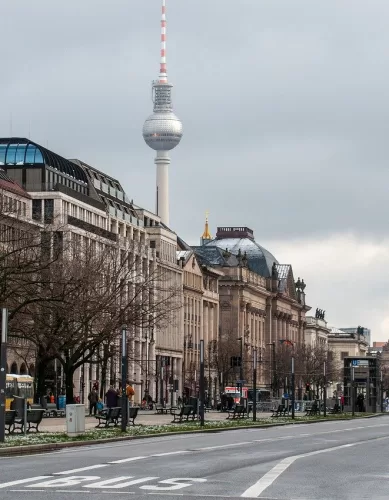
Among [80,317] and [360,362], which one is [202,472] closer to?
[80,317]

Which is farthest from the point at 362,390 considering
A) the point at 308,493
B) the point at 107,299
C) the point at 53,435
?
the point at 308,493

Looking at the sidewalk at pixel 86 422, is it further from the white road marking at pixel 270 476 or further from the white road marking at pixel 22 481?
the white road marking at pixel 22 481

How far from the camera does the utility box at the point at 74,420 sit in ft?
168

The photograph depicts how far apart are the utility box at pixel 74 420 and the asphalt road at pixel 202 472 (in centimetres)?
583

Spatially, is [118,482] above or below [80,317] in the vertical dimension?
below

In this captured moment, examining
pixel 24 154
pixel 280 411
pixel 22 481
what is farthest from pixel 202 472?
pixel 24 154

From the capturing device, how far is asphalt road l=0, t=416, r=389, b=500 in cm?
2338

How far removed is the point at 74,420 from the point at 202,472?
896 inches

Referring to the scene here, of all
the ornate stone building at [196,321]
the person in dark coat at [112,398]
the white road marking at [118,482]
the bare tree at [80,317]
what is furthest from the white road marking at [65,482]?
the ornate stone building at [196,321]

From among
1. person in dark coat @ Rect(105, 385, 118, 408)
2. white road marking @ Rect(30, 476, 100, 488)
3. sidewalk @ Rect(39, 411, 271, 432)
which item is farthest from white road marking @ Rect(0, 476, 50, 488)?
person in dark coat @ Rect(105, 385, 118, 408)

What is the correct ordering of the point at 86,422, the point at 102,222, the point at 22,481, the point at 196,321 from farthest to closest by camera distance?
1. the point at 196,321
2. the point at 102,222
3. the point at 86,422
4. the point at 22,481

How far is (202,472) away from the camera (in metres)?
28.9

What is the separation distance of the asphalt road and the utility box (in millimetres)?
5829

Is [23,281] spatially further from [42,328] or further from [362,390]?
[362,390]
